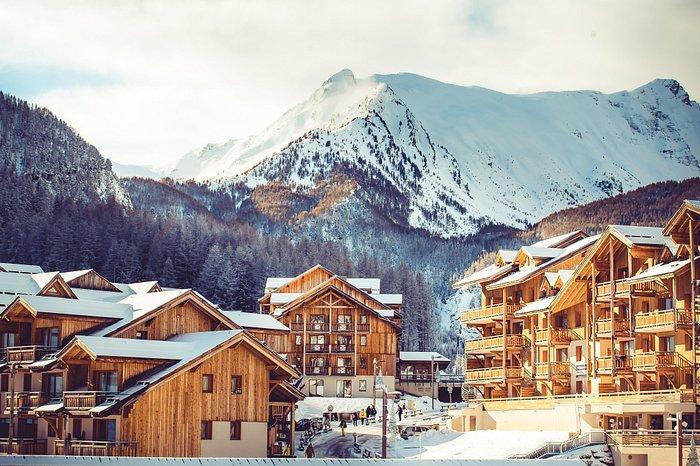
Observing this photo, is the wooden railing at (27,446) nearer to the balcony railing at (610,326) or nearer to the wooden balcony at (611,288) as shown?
the balcony railing at (610,326)

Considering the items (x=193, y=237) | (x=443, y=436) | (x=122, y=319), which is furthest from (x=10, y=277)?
(x=193, y=237)

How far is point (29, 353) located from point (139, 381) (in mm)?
11265

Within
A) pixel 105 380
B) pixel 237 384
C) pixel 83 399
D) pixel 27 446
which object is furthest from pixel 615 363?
pixel 27 446

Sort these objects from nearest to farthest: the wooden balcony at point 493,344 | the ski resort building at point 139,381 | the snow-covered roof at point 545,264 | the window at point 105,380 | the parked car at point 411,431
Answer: the ski resort building at point 139,381
the window at point 105,380
the parked car at point 411,431
the snow-covered roof at point 545,264
the wooden balcony at point 493,344

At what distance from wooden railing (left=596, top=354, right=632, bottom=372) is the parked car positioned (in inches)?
547

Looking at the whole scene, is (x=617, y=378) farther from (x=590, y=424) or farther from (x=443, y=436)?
(x=443, y=436)

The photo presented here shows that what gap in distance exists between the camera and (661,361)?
6756 cm

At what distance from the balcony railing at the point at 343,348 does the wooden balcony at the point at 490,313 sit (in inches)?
873

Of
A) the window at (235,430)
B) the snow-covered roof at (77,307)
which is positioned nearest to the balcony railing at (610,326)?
the window at (235,430)

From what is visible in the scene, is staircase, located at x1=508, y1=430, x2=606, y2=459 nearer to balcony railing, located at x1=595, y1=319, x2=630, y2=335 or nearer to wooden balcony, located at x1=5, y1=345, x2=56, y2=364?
balcony railing, located at x1=595, y1=319, x2=630, y2=335

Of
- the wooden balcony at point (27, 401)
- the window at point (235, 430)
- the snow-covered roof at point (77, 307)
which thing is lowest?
the window at point (235, 430)

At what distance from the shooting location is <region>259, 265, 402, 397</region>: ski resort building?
380ft

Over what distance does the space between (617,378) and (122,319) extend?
1135 inches

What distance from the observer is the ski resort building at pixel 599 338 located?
6550 cm
